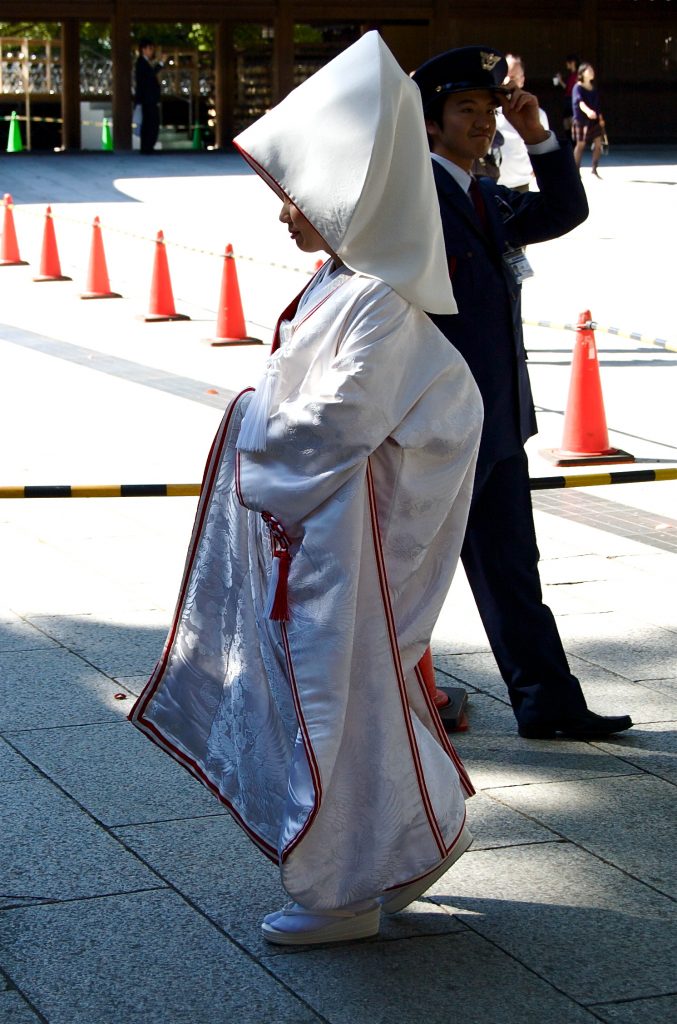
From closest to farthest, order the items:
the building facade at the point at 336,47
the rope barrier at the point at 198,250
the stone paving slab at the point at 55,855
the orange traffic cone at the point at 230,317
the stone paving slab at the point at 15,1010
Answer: the stone paving slab at the point at 15,1010 < the stone paving slab at the point at 55,855 < the orange traffic cone at the point at 230,317 < the rope barrier at the point at 198,250 < the building facade at the point at 336,47

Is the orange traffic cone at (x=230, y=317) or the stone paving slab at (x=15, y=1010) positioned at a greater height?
the stone paving slab at (x=15, y=1010)

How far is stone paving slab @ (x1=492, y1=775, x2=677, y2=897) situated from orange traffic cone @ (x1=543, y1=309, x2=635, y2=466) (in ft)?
13.1

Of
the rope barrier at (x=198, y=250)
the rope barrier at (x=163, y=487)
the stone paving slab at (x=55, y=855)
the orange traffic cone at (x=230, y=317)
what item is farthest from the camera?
the rope barrier at (x=198, y=250)

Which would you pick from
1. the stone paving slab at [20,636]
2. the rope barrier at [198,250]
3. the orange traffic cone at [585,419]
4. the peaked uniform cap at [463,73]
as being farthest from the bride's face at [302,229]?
the rope barrier at [198,250]

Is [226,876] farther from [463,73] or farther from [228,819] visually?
[463,73]

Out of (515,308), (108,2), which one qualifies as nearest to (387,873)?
(515,308)

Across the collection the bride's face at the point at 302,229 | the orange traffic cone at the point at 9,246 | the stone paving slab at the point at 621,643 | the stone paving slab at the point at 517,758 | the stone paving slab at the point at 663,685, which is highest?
the bride's face at the point at 302,229

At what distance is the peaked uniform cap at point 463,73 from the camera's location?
413 cm

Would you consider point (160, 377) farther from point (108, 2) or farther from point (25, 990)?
point (108, 2)

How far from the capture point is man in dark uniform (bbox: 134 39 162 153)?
30.1 metres

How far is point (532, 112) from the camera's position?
425 centimetres

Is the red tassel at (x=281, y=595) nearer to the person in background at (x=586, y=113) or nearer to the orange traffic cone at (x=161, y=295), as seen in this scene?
the orange traffic cone at (x=161, y=295)

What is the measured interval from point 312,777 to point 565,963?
26.8 inches

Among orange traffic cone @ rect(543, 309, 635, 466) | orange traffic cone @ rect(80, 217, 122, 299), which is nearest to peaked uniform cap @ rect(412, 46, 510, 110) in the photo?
orange traffic cone @ rect(543, 309, 635, 466)
